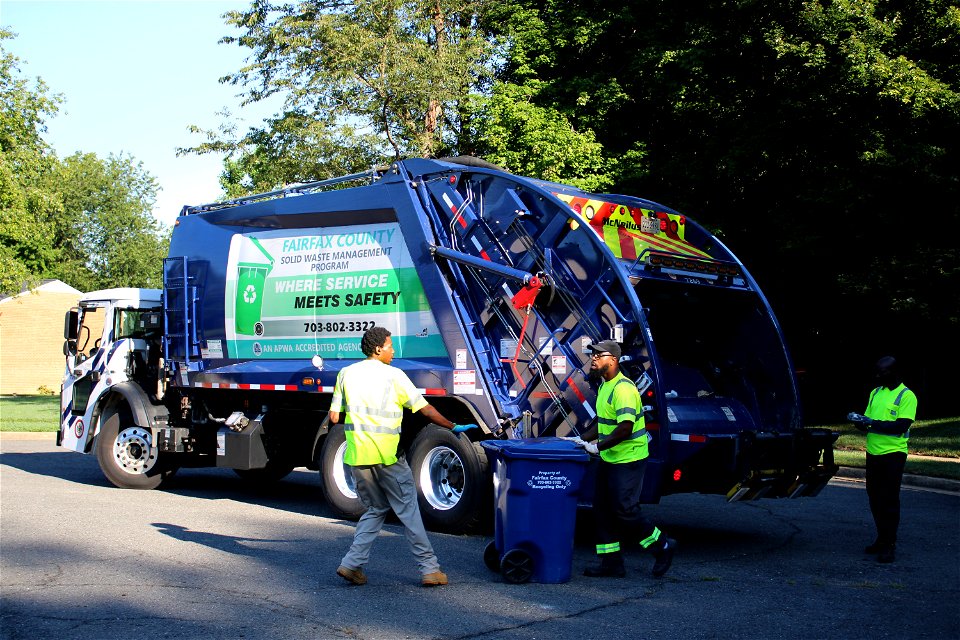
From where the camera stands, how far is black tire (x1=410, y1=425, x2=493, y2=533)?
838 centimetres

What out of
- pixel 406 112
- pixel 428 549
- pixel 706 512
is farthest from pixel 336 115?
pixel 428 549

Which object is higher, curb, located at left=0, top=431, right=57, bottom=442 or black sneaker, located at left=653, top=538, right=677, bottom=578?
black sneaker, located at left=653, top=538, right=677, bottom=578

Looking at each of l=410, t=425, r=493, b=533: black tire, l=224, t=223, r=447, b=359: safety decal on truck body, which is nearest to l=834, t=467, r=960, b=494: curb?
l=410, t=425, r=493, b=533: black tire

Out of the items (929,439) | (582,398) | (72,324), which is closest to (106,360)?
(72,324)

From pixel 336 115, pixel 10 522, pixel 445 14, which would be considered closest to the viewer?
pixel 10 522

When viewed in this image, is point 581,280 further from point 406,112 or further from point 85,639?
point 406,112

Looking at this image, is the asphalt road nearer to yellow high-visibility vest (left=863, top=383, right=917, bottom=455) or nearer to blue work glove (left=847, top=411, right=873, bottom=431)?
yellow high-visibility vest (left=863, top=383, right=917, bottom=455)

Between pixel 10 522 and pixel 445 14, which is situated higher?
pixel 445 14

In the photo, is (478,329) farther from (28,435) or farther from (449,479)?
(28,435)

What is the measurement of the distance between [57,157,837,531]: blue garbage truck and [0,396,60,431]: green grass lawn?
962 centimetres

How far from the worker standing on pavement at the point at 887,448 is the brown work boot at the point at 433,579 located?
3.40m

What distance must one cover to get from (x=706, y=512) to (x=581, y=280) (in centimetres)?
369

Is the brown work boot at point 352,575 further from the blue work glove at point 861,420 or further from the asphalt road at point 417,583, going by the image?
the blue work glove at point 861,420

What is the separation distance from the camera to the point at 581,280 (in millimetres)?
8203
